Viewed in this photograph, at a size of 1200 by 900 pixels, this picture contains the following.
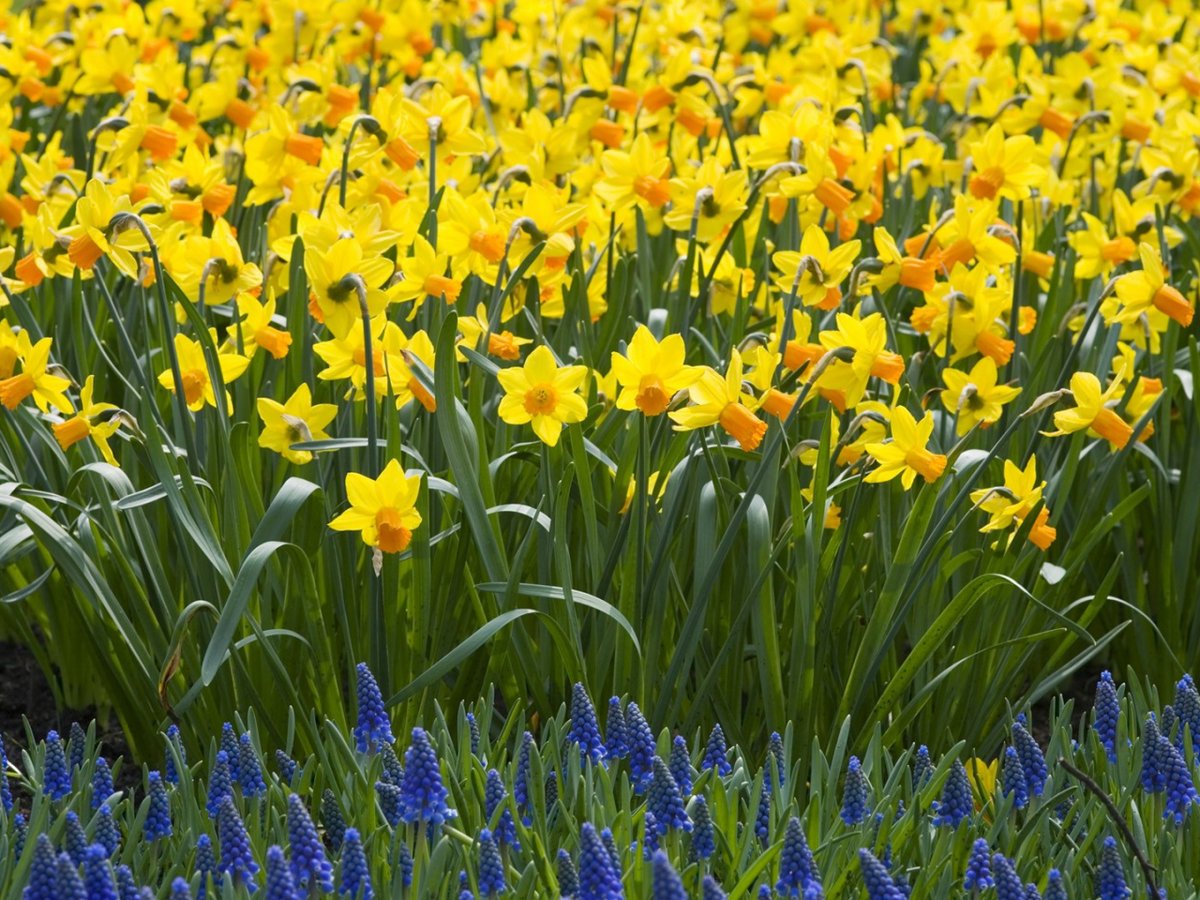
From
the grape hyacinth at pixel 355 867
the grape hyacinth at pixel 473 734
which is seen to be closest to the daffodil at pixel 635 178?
the grape hyacinth at pixel 473 734

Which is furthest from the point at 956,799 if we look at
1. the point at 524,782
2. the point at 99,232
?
the point at 99,232

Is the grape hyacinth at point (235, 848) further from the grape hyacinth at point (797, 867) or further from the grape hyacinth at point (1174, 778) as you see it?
the grape hyacinth at point (1174, 778)

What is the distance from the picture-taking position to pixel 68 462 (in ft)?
9.82

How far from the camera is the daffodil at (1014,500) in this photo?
260cm

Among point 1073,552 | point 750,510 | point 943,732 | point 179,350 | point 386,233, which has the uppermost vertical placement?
point 386,233

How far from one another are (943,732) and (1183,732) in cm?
60

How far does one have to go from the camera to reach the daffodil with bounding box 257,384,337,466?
8.52 ft

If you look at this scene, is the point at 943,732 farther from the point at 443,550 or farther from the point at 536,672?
the point at 443,550

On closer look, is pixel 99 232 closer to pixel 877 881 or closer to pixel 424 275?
pixel 424 275

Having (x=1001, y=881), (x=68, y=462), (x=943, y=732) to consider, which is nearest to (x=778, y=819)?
(x=1001, y=881)

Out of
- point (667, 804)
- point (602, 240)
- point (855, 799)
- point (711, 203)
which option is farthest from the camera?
point (602, 240)

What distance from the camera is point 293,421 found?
8.52ft

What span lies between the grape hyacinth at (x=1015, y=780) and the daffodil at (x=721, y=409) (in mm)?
605

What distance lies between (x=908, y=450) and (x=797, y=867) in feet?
2.86
